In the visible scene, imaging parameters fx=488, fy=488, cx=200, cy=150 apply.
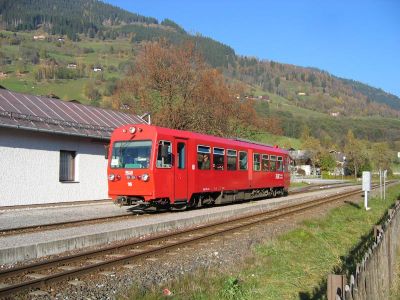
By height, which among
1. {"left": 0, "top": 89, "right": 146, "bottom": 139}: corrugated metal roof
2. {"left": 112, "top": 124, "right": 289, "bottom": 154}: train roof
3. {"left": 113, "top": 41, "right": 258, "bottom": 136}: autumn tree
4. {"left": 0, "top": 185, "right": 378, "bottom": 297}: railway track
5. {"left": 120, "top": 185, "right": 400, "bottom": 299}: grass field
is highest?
{"left": 113, "top": 41, "right": 258, "bottom": 136}: autumn tree

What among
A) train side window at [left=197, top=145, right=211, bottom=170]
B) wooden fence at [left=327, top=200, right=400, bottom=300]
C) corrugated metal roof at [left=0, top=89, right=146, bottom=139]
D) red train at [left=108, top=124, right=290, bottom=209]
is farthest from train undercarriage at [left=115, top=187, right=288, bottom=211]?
wooden fence at [left=327, top=200, right=400, bottom=300]

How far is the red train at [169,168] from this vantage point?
16.1 metres

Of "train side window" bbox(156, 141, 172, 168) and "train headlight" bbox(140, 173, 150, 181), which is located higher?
"train side window" bbox(156, 141, 172, 168)

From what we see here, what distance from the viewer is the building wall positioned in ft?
62.5

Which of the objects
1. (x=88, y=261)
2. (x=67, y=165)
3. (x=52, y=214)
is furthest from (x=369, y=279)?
(x=67, y=165)

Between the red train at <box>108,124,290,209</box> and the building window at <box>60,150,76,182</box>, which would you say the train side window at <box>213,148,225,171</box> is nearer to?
the red train at <box>108,124,290,209</box>

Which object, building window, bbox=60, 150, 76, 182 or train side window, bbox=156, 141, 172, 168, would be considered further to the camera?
building window, bbox=60, 150, 76, 182

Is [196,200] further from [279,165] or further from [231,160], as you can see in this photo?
[279,165]

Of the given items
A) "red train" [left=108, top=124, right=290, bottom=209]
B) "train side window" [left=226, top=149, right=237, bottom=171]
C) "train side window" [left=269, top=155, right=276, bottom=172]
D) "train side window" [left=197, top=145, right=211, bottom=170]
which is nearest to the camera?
"red train" [left=108, top=124, right=290, bottom=209]

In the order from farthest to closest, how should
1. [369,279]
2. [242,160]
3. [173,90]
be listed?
[173,90] < [242,160] < [369,279]

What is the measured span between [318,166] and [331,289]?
99484 mm

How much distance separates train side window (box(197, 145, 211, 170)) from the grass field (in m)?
5.28

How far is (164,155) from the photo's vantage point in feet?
53.2

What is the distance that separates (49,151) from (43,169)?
84 centimetres
